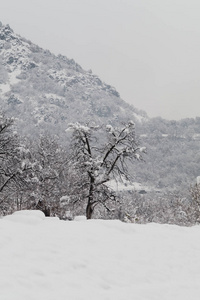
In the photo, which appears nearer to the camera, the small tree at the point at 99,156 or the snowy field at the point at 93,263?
the snowy field at the point at 93,263

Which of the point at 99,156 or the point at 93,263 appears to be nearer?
the point at 93,263

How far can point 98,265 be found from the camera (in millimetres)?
7453

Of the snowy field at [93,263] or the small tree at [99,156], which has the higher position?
the small tree at [99,156]

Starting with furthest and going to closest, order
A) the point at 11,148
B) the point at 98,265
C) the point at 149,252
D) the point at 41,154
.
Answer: the point at 41,154
the point at 11,148
the point at 149,252
the point at 98,265

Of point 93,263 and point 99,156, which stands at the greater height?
point 99,156

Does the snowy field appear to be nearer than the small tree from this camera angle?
Yes

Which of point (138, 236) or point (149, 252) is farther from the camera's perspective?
point (138, 236)

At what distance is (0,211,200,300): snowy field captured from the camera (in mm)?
5695

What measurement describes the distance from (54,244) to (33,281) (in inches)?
106

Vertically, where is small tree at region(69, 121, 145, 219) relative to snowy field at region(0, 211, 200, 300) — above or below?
above

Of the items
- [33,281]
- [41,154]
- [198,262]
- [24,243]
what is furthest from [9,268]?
[41,154]

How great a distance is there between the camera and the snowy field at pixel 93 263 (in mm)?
5695

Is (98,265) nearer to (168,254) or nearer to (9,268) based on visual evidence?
(9,268)

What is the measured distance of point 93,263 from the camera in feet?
24.7
